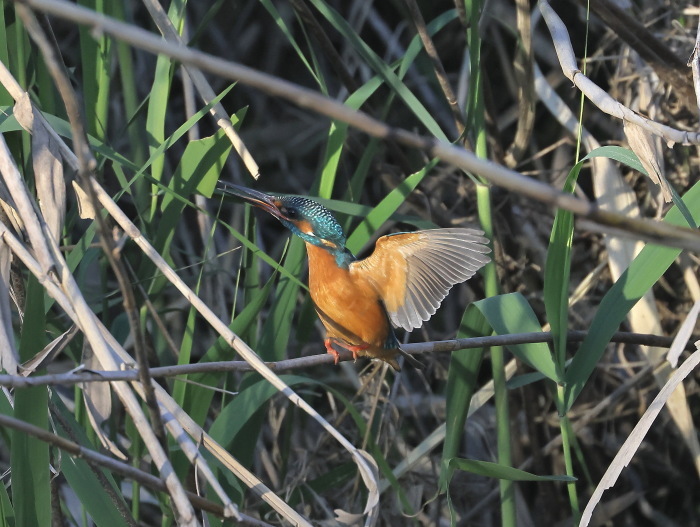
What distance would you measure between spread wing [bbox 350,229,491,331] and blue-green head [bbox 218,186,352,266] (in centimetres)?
6

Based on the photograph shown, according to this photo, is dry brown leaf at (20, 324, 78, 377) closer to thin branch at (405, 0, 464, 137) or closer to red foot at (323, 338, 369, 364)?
red foot at (323, 338, 369, 364)

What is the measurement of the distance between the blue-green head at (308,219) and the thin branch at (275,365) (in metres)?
0.26

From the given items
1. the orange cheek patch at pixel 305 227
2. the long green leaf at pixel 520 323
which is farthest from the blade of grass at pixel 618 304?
the orange cheek patch at pixel 305 227

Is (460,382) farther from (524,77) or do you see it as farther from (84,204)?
(524,77)

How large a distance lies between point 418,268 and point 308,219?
295mm

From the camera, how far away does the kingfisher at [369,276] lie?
184cm

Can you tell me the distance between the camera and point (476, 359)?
1842mm

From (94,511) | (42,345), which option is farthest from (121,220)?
(94,511)

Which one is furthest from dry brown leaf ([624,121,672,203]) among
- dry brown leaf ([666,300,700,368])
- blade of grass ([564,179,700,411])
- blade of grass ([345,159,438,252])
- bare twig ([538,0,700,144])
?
blade of grass ([345,159,438,252])

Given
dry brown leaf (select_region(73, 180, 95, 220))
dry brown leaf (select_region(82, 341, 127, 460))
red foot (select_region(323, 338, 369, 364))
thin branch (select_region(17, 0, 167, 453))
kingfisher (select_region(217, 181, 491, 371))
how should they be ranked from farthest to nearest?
1. red foot (select_region(323, 338, 369, 364))
2. kingfisher (select_region(217, 181, 491, 371))
3. dry brown leaf (select_region(82, 341, 127, 460))
4. dry brown leaf (select_region(73, 180, 95, 220))
5. thin branch (select_region(17, 0, 167, 453))

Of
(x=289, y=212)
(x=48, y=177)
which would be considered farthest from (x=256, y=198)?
(x=48, y=177)

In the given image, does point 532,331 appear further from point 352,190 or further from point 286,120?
point 286,120

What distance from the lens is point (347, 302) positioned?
6.30ft

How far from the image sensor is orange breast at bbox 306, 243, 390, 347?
191 centimetres
